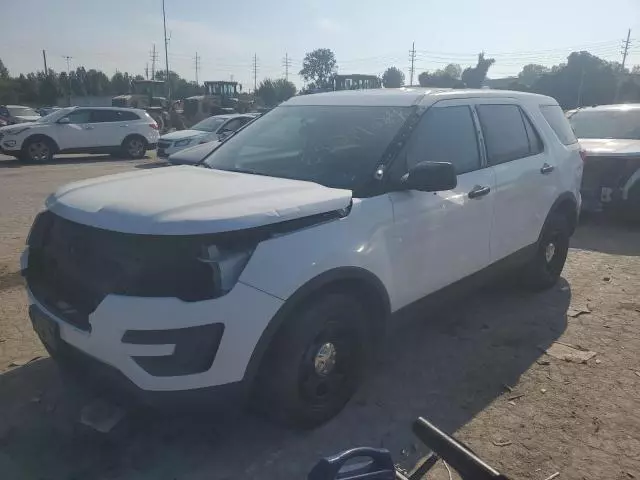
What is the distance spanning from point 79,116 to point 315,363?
16487mm

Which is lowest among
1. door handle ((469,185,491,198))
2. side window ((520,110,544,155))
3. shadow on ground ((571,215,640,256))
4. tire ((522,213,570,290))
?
shadow on ground ((571,215,640,256))

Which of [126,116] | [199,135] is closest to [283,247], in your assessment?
[199,135]

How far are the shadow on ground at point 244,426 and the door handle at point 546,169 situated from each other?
1.48 metres

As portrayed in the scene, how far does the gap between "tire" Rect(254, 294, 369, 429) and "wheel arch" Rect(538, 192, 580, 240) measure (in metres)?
2.54

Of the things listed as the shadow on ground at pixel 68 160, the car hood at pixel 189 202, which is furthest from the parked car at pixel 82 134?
the car hood at pixel 189 202

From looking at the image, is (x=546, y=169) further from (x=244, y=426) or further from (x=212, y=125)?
(x=212, y=125)

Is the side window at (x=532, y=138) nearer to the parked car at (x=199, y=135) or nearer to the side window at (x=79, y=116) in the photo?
the parked car at (x=199, y=135)

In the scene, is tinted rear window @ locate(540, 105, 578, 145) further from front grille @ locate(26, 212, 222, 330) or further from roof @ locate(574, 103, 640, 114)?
roof @ locate(574, 103, 640, 114)

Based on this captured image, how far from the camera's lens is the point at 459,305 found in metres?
4.79

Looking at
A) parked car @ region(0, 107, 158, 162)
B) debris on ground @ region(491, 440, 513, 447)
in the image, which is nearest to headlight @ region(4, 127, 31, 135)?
parked car @ region(0, 107, 158, 162)

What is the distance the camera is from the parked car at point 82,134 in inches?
622

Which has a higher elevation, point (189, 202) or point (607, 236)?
point (189, 202)

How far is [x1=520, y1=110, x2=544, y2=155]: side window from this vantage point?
4.54 m

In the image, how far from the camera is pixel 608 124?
8977 millimetres
